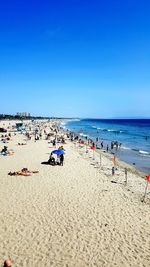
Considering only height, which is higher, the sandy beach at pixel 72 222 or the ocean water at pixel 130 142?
the sandy beach at pixel 72 222

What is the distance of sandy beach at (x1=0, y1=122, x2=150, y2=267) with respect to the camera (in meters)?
8.66

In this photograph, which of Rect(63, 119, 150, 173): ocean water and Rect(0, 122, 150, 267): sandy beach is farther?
Rect(63, 119, 150, 173): ocean water

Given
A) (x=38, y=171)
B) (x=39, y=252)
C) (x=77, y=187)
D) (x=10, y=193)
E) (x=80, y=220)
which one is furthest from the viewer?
(x=38, y=171)

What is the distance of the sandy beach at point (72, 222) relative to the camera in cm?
866

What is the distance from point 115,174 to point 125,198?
658 cm

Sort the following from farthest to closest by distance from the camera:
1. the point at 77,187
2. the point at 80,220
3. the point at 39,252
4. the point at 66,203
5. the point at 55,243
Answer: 1. the point at 77,187
2. the point at 66,203
3. the point at 80,220
4. the point at 55,243
5. the point at 39,252

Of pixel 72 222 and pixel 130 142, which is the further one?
pixel 130 142

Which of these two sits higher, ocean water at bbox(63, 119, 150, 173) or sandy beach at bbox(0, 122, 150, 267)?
sandy beach at bbox(0, 122, 150, 267)

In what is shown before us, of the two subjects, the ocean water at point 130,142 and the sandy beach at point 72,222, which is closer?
the sandy beach at point 72,222

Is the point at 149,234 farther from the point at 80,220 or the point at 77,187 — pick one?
the point at 77,187

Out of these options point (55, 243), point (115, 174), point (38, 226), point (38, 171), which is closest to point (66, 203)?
point (38, 226)

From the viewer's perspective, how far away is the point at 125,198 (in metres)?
15.1

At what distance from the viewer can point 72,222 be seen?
1125cm

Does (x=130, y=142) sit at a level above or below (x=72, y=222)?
below
